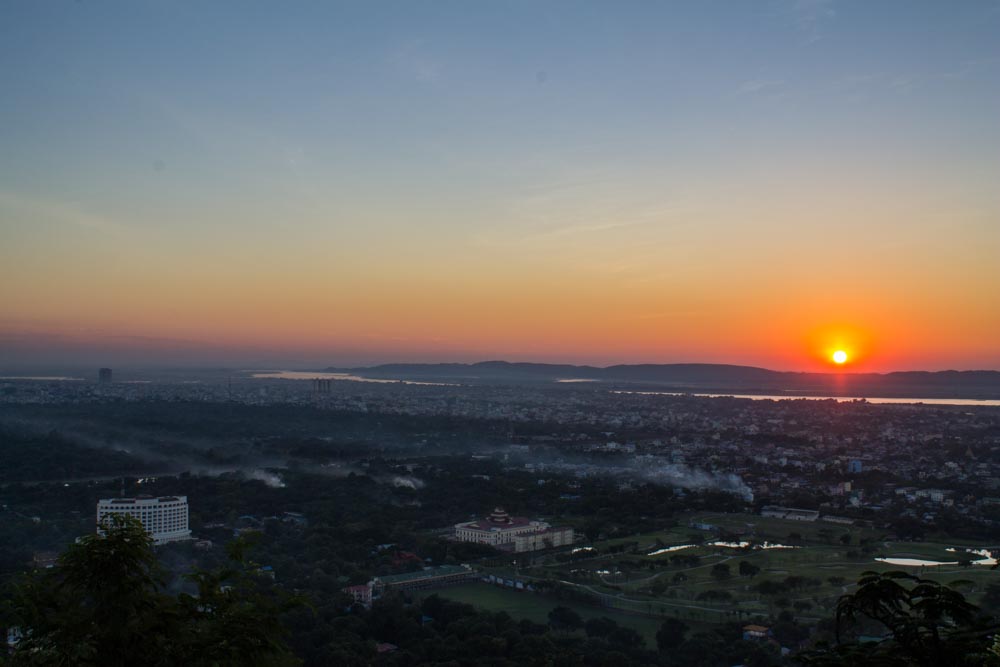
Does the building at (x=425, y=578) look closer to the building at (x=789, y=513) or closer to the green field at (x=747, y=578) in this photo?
the green field at (x=747, y=578)

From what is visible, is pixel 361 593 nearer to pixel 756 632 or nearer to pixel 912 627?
pixel 756 632

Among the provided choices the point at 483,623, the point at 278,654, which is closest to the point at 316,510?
the point at 483,623

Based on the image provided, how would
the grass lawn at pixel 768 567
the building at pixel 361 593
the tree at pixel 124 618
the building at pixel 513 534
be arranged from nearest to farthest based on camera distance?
the tree at pixel 124 618 → the building at pixel 361 593 → the grass lawn at pixel 768 567 → the building at pixel 513 534

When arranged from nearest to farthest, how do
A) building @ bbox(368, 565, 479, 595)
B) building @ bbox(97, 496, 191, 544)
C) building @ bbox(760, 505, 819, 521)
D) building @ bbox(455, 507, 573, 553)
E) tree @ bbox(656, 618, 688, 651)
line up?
tree @ bbox(656, 618, 688, 651) → building @ bbox(368, 565, 479, 595) → building @ bbox(97, 496, 191, 544) → building @ bbox(455, 507, 573, 553) → building @ bbox(760, 505, 819, 521)

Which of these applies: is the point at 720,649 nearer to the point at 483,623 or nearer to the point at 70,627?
the point at 483,623

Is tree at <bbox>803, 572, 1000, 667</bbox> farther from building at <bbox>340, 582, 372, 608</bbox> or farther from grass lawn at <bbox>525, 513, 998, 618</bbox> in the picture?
building at <bbox>340, 582, 372, 608</bbox>

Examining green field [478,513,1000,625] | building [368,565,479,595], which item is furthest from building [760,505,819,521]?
building [368,565,479,595]

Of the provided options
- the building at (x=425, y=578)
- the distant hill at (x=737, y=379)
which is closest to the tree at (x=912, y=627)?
the building at (x=425, y=578)
